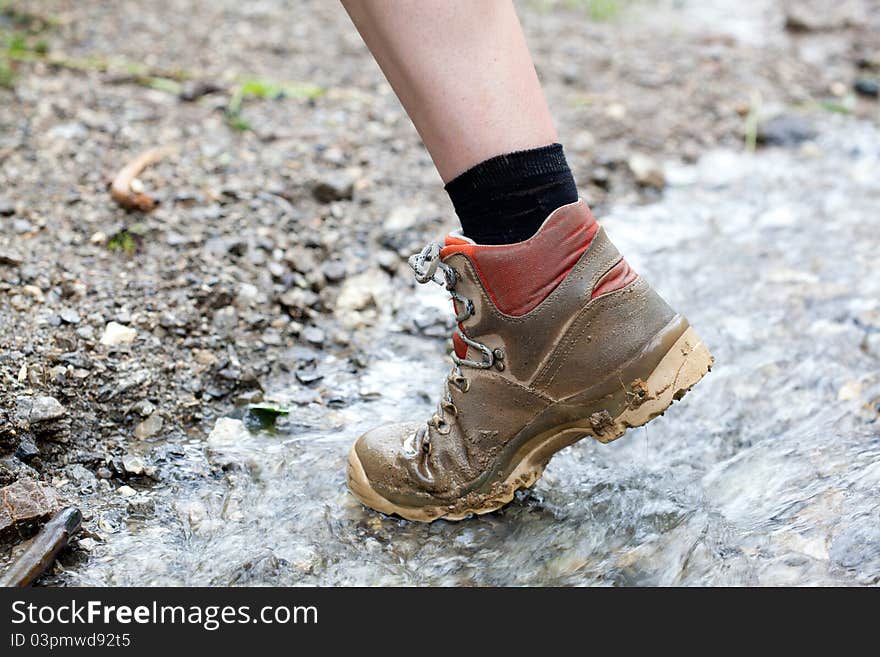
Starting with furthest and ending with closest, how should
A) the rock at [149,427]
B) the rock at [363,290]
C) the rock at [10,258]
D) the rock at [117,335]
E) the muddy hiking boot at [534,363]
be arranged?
the rock at [363,290]
the rock at [10,258]
the rock at [117,335]
the rock at [149,427]
the muddy hiking boot at [534,363]

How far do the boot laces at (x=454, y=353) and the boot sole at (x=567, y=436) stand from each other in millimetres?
130

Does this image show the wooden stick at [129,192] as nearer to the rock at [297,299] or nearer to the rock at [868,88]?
the rock at [297,299]

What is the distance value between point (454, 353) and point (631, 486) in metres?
0.50

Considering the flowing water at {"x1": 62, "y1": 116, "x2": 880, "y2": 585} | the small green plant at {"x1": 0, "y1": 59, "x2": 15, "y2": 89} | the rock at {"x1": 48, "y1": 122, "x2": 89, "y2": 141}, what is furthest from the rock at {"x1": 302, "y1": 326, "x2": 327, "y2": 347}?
the small green plant at {"x1": 0, "y1": 59, "x2": 15, "y2": 89}

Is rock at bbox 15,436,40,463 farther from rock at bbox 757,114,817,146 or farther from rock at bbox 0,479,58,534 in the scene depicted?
rock at bbox 757,114,817,146

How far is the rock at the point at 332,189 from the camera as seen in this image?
2977 mm

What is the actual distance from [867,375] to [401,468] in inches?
49.6

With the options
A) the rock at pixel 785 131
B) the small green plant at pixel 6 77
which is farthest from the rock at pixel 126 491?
the rock at pixel 785 131

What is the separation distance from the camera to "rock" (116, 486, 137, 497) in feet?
5.94

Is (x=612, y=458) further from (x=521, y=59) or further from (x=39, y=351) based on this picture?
(x=39, y=351)

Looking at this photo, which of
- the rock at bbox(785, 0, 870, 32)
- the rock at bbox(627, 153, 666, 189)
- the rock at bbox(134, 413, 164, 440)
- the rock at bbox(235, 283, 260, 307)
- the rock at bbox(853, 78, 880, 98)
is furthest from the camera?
the rock at bbox(785, 0, 870, 32)

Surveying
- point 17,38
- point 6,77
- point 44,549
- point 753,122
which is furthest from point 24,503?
point 753,122

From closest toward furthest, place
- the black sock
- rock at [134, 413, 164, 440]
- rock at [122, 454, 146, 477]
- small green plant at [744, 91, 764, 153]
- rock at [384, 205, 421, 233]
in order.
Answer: the black sock
rock at [122, 454, 146, 477]
rock at [134, 413, 164, 440]
rock at [384, 205, 421, 233]
small green plant at [744, 91, 764, 153]
